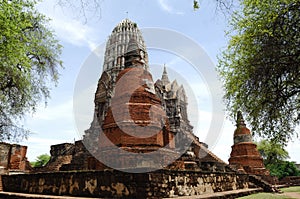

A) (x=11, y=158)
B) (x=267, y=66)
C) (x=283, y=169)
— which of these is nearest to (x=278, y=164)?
(x=283, y=169)

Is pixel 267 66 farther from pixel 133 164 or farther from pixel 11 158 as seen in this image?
pixel 11 158

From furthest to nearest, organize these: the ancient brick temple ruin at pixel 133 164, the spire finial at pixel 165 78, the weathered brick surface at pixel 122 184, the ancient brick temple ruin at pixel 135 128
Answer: the spire finial at pixel 165 78, the ancient brick temple ruin at pixel 135 128, the ancient brick temple ruin at pixel 133 164, the weathered brick surface at pixel 122 184

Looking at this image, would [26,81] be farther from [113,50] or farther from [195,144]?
[113,50]

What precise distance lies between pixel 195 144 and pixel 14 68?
658 inches

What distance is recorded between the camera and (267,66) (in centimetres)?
868

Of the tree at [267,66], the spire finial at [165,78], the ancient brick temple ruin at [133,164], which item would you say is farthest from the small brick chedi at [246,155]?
the spire finial at [165,78]

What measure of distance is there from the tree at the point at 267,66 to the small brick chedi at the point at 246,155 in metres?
11.2

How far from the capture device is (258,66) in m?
8.97

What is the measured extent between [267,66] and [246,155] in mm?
15024

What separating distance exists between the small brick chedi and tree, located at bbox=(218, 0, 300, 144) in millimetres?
11191

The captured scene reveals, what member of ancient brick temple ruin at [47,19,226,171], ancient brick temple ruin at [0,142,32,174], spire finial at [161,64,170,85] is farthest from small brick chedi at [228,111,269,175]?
ancient brick temple ruin at [0,142,32,174]

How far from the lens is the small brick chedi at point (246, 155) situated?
69.9ft

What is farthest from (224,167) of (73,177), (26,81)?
(26,81)

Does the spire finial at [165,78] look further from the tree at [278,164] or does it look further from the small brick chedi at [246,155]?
the tree at [278,164]
